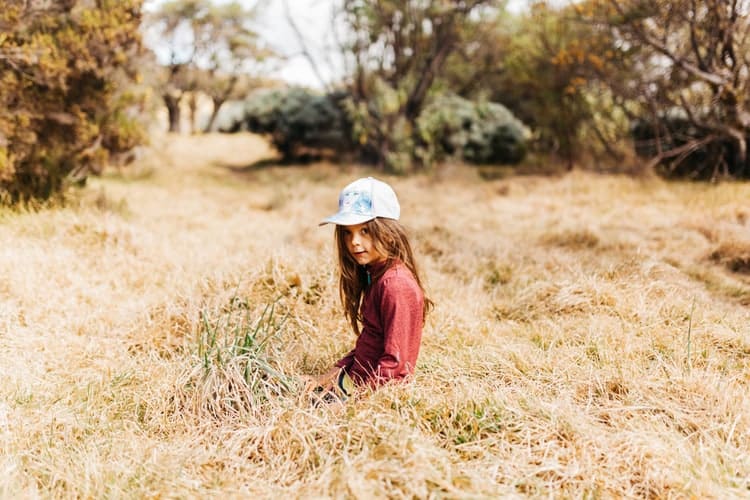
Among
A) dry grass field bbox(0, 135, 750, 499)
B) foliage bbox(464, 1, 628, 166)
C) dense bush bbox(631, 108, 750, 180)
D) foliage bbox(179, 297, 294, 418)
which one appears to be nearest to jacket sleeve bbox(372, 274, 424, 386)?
dry grass field bbox(0, 135, 750, 499)

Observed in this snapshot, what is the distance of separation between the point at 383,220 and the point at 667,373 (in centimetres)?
151

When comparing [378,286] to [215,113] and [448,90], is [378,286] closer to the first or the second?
[448,90]

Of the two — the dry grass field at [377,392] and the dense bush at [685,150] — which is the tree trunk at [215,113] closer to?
the dense bush at [685,150]

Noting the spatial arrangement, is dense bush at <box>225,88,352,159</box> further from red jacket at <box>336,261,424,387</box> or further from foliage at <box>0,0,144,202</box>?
red jacket at <box>336,261,424,387</box>

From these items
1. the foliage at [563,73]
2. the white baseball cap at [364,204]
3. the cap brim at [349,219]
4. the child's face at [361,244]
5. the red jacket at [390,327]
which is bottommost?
the red jacket at [390,327]

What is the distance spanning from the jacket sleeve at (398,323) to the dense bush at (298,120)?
9.86 metres

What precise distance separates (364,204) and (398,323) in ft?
1.69

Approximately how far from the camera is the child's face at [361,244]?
7.66 ft

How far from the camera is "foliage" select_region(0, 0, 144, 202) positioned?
4824mm

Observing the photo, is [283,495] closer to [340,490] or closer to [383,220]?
[340,490]

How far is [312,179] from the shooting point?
10016mm

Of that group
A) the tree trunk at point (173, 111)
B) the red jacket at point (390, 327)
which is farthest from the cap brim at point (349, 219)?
the tree trunk at point (173, 111)

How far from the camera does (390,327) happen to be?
2209 mm

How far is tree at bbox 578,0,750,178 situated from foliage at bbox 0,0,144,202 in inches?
236
